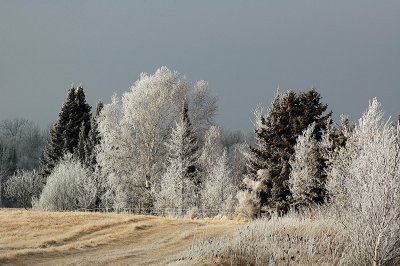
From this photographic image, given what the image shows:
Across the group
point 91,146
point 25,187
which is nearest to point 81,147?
point 91,146

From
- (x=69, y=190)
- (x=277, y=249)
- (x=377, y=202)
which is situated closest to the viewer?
(x=377, y=202)

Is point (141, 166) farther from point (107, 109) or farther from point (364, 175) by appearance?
point (364, 175)

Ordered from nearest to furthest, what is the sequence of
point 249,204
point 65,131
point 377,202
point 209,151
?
point 377,202 → point 249,204 → point 209,151 → point 65,131

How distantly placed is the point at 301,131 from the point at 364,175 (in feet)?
76.7

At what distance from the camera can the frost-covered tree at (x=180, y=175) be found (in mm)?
47344

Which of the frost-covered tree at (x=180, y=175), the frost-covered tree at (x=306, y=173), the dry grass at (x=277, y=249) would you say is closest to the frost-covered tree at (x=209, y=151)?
the frost-covered tree at (x=180, y=175)

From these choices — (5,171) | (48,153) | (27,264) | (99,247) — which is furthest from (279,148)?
(5,171)

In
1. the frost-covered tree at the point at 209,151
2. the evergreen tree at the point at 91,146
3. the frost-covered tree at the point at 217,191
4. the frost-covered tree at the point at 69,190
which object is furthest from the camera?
the evergreen tree at the point at 91,146

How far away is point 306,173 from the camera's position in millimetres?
35594

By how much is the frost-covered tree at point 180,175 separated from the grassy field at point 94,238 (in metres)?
9.84

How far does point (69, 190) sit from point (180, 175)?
48.7 feet

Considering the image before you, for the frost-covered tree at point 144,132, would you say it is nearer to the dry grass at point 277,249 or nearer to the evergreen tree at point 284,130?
the evergreen tree at point 284,130

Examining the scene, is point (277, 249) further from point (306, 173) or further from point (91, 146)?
point (91, 146)

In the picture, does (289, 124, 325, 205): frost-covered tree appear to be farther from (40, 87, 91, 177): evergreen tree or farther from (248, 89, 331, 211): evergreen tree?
(40, 87, 91, 177): evergreen tree
